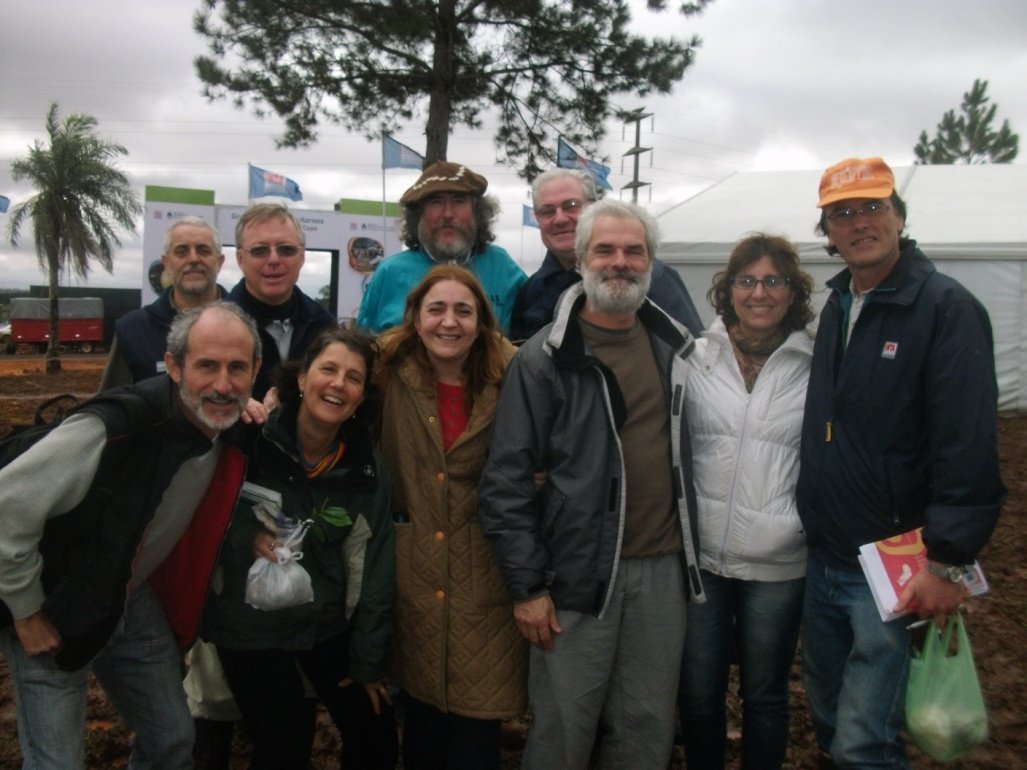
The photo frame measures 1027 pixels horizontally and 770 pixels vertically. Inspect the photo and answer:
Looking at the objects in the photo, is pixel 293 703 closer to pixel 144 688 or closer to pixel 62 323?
pixel 144 688

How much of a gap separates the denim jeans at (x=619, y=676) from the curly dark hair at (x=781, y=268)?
3.20ft

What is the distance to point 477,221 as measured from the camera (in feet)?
12.4

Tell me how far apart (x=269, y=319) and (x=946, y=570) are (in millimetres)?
2654

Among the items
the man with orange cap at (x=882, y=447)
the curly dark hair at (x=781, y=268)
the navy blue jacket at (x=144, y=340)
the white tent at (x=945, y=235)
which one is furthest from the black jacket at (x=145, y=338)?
the white tent at (x=945, y=235)

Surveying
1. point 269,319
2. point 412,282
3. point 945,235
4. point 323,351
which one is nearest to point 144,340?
point 269,319

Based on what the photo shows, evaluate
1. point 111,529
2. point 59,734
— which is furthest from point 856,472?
point 59,734

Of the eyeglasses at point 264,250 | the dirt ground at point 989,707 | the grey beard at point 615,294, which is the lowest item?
the dirt ground at point 989,707

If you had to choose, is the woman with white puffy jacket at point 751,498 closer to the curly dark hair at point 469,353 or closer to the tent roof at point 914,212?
the curly dark hair at point 469,353

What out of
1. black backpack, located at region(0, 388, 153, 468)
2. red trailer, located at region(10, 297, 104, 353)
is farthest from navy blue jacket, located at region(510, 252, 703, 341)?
red trailer, located at region(10, 297, 104, 353)

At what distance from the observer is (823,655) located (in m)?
2.74

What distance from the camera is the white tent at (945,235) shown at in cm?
1186

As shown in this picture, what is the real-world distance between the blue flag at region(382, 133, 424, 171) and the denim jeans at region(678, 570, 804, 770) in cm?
1146

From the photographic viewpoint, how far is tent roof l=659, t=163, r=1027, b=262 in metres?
11.9

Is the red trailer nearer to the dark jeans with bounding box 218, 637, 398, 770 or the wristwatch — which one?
the dark jeans with bounding box 218, 637, 398, 770
